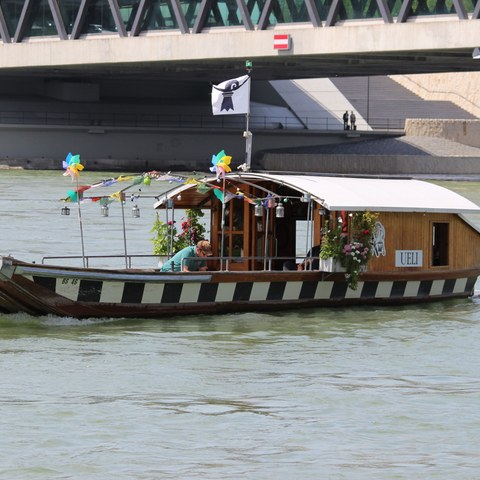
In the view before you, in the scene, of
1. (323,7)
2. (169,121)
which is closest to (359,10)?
(323,7)

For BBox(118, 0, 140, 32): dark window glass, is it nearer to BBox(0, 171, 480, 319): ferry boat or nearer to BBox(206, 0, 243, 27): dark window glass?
BBox(206, 0, 243, 27): dark window glass

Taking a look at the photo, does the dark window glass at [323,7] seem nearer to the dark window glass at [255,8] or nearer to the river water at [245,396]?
the dark window glass at [255,8]

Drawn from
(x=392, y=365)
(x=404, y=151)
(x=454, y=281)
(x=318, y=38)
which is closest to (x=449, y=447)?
(x=392, y=365)

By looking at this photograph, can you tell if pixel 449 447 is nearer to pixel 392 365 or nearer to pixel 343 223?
pixel 392 365

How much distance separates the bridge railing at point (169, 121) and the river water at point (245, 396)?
60.9 meters

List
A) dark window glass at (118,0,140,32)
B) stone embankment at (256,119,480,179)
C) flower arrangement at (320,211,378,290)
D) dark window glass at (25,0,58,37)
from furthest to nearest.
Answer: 1. dark window glass at (25,0,58,37)
2. dark window glass at (118,0,140,32)
3. stone embankment at (256,119,480,179)
4. flower arrangement at (320,211,378,290)

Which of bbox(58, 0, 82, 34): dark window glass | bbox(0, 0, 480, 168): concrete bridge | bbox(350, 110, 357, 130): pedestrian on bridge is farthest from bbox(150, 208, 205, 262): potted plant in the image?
bbox(350, 110, 357, 130): pedestrian on bridge

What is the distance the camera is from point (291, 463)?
14.7 m

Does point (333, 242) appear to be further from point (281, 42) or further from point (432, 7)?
point (281, 42)

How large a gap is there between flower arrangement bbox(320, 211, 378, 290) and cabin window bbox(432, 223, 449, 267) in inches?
92.7

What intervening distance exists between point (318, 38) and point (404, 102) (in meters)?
34.4

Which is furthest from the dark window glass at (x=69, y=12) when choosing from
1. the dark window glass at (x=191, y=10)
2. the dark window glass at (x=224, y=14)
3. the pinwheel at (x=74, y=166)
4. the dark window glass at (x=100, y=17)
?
the pinwheel at (x=74, y=166)

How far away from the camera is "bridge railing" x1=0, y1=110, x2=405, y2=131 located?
8544cm

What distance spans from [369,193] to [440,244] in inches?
98.6
